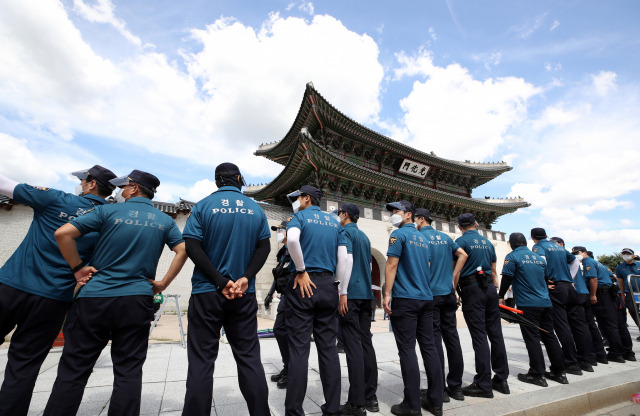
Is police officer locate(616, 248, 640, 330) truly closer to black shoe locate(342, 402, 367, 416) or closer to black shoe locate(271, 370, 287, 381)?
black shoe locate(342, 402, 367, 416)

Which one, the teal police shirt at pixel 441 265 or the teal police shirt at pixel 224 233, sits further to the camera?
the teal police shirt at pixel 441 265

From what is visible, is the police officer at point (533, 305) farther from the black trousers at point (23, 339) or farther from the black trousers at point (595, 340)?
the black trousers at point (23, 339)

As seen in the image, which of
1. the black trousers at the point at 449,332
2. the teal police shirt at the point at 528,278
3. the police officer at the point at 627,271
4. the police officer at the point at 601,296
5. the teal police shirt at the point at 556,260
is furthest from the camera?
the police officer at the point at 627,271

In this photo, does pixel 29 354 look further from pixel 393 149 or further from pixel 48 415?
pixel 393 149

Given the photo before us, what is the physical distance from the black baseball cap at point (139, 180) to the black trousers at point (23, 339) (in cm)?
93

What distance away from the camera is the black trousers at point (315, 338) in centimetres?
223

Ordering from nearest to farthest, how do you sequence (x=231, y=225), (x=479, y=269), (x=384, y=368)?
1. (x=231, y=225)
2. (x=479, y=269)
3. (x=384, y=368)

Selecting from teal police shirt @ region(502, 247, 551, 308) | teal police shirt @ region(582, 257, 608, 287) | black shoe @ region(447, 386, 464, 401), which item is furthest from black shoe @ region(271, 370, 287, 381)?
teal police shirt @ region(582, 257, 608, 287)

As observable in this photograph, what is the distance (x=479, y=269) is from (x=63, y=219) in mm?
4038

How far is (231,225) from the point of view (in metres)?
2.20

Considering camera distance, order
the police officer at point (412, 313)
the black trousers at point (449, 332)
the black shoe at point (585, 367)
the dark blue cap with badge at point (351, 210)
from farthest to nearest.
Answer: the black shoe at point (585, 367)
the dark blue cap with badge at point (351, 210)
the black trousers at point (449, 332)
the police officer at point (412, 313)

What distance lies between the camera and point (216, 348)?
2.05 meters

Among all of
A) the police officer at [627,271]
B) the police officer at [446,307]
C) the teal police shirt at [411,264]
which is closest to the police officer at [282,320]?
the teal police shirt at [411,264]

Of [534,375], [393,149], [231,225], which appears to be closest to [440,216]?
[393,149]
